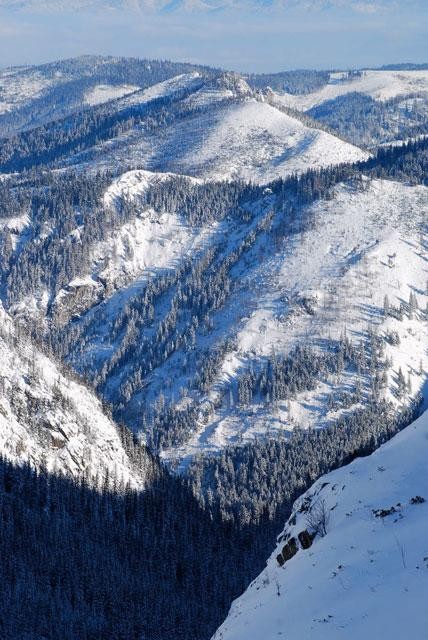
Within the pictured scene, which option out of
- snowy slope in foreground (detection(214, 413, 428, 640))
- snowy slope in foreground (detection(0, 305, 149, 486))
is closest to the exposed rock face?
snowy slope in foreground (detection(214, 413, 428, 640))

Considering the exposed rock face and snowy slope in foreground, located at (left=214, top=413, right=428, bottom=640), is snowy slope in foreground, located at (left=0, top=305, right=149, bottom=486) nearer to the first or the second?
the exposed rock face

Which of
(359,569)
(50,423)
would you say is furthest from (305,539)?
(50,423)

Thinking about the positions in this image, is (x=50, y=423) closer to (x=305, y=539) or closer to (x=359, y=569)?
(x=305, y=539)

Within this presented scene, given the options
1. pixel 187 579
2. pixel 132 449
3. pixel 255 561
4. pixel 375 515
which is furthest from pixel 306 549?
pixel 132 449

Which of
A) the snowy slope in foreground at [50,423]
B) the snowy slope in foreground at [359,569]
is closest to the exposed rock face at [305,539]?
the snowy slope in foreground at [359,569]

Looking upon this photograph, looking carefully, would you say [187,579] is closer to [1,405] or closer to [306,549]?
[1,405]

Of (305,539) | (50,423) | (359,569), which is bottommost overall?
(50,423)
